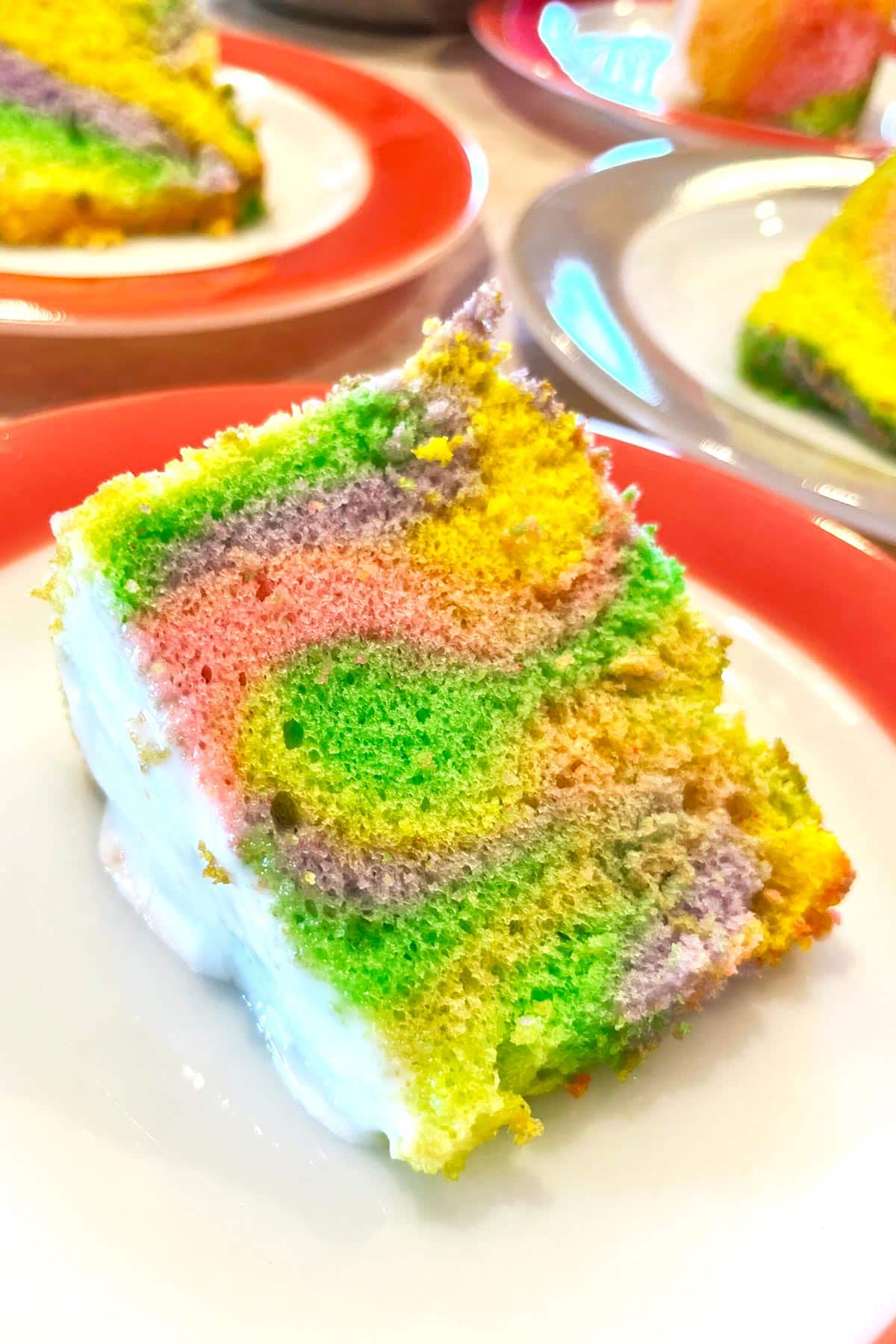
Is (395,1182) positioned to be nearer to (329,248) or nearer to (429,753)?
(429,753)

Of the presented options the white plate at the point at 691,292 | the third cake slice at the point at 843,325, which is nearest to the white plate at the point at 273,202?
the white plate at the point at 691,292

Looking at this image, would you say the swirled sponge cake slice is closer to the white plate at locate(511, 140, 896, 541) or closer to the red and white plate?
the red and white plate

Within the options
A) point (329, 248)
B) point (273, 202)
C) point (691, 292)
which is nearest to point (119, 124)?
point (273, 202)

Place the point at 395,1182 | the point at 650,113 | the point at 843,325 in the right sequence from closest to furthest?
the point at 395,1182, the point at 843,325, the point at 650,113

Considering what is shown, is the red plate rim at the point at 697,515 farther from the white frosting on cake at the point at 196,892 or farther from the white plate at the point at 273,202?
the white plate at the point at 273,202

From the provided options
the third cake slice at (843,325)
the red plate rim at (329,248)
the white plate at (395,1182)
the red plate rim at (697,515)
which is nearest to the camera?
the white plate at (395,1182)

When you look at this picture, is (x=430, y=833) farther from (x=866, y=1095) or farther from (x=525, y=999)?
(x=866, y=1095)
